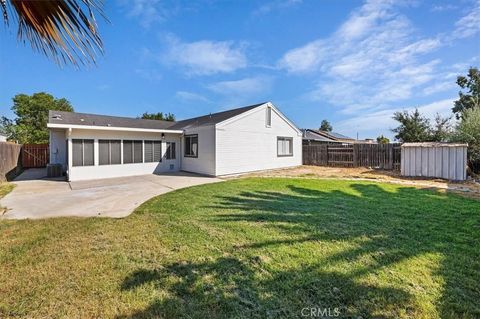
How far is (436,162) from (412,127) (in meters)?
6.63

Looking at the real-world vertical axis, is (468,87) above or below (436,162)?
above

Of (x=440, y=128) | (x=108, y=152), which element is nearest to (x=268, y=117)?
(x=108, y=152)

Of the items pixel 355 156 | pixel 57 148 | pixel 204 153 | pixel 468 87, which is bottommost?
pixel 355 156

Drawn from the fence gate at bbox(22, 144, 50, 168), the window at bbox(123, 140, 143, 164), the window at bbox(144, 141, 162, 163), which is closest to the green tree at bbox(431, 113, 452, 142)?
the window at bbox(144, 141, 162, 163)

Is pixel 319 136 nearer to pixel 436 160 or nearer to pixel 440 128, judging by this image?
pixel 440 128

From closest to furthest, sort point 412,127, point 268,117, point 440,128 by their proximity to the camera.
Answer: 1. point 268,117
2. point 440,128
3. point 412,127

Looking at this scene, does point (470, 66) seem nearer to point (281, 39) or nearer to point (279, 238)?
point (281, 39)

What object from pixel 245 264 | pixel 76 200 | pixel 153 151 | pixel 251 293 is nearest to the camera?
pixel 251 293

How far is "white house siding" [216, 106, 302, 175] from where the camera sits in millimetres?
12281

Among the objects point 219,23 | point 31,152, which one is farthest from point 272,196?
point 31,152

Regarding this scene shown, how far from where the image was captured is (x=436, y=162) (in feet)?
36.3

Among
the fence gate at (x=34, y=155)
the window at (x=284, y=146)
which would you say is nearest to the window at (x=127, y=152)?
the window at (x=284, y=146)

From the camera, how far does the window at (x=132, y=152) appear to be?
12.3 meters

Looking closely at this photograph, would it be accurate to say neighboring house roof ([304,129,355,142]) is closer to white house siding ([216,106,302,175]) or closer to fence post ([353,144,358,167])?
fence post ([353,144,358,167])
